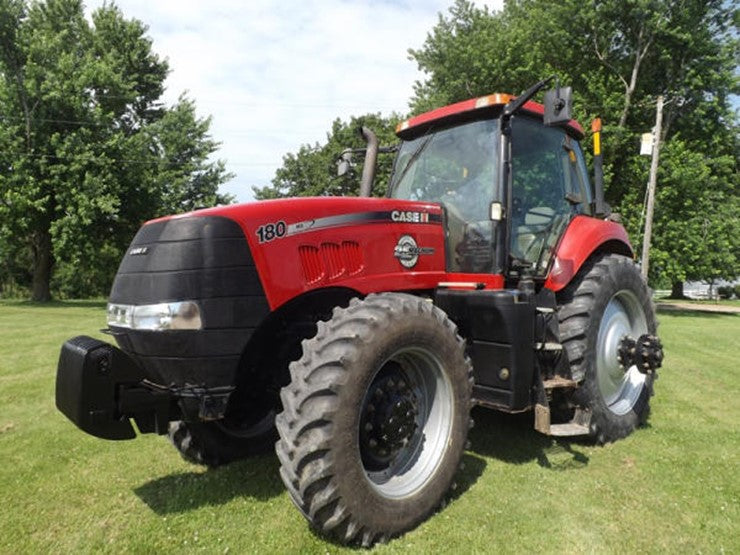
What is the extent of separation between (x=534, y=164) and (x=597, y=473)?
231cm

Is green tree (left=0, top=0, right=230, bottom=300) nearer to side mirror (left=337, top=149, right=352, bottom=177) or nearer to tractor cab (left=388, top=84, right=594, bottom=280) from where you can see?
side mirror (left=337, top=149, right=352, bottom=177)

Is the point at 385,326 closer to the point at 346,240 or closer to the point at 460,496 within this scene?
the point at 346,240

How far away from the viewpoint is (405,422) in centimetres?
290

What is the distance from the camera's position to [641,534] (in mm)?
2773

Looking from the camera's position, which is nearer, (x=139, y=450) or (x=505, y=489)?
(x=505, y=489)

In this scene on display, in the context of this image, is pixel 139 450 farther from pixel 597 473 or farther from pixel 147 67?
pixel 147 67

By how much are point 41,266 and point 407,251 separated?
2450 centimetres

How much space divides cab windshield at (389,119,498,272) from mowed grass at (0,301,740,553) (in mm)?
1476

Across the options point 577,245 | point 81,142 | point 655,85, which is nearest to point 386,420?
point 577,245

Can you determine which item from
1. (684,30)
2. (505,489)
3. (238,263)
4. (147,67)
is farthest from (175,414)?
(147,67)

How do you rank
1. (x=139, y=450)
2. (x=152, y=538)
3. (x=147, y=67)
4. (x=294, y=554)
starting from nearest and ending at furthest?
(x=294, y=554) < (x=152, y=538) < (x=139, y=450) < (x=147, y=67)

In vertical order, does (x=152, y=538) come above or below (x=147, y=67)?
below

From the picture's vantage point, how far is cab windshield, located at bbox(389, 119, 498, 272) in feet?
12.3

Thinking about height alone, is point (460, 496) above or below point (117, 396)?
below
